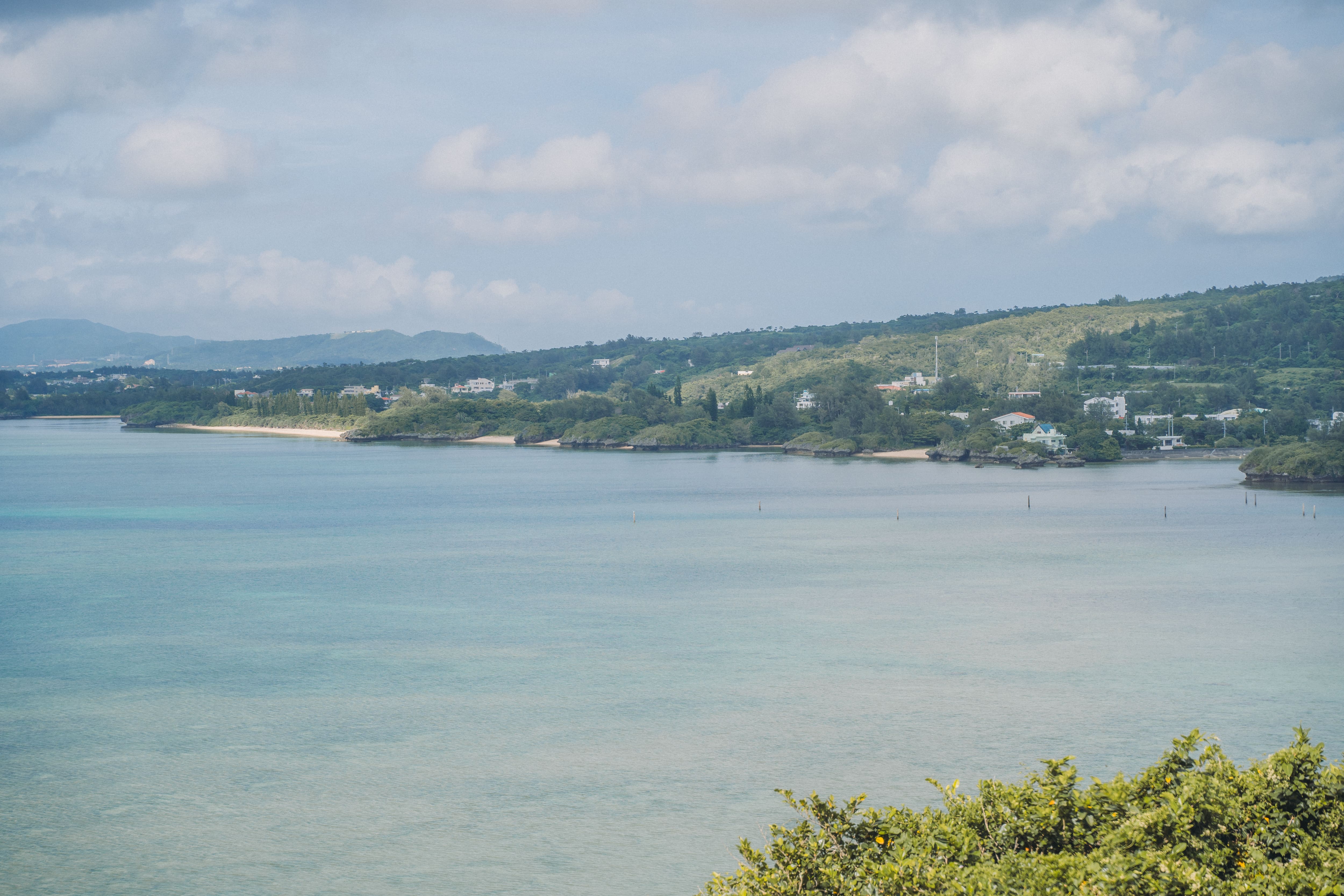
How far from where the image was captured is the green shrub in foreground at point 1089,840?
7.90 meters

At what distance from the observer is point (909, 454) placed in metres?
97.1

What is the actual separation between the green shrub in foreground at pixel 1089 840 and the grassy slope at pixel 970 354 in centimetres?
12111

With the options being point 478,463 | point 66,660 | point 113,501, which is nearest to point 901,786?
point 66,660

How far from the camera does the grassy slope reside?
136250 millimetres

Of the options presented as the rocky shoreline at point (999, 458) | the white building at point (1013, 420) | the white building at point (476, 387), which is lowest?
the rocky shoreline at point (999, 458)

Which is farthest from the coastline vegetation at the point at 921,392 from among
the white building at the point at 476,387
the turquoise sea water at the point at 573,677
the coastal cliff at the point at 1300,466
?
the turquoise sea water at the point at 573,677

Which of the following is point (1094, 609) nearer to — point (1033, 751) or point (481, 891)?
point (1033, 751)

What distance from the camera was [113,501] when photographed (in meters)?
56.9

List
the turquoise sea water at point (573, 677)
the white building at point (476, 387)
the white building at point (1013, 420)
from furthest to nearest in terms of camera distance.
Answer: the white building at point (476, 387) < the white building at point (1013, 420) < the turquoise sea water at point (573, 677)

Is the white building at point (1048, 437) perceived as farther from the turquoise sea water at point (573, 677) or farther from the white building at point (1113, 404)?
the turquoise sea water at point (573, 677)

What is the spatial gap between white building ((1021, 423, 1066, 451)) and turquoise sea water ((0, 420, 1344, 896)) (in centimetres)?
3937

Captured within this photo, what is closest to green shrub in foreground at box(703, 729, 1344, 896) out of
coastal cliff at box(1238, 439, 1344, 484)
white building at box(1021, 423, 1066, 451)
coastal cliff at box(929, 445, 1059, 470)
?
coastal cliff at box(1238, 439, 1344, 484)

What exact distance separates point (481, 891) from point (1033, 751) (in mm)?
8745

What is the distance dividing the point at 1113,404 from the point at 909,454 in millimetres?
24154
